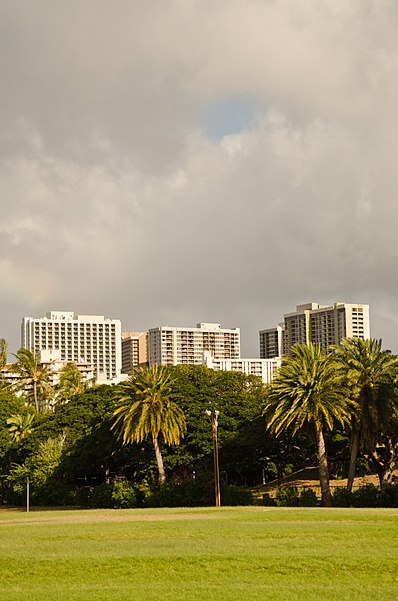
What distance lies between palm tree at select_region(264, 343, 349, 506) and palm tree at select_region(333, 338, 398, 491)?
4.11ft

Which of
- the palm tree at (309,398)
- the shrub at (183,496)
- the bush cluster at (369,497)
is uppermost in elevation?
the palm tree at (309,398)

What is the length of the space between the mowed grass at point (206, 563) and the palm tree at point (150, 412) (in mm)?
34770

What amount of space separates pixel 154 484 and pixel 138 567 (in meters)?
52.2

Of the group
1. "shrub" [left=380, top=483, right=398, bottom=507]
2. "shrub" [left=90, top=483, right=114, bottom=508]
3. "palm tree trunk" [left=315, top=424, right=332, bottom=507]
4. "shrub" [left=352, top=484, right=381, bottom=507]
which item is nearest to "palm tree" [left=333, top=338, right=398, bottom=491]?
"palm tree trunk" [left=315, top=424, right=332, bottom=507]

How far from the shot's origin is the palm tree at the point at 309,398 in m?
67.2

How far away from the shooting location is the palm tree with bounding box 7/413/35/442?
99.1 meters

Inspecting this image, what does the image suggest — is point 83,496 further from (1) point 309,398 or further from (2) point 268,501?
A: (1) point 309,398

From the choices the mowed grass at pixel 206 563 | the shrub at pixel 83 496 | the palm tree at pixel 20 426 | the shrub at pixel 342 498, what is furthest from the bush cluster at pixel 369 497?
the palm tree at pixel 20 426

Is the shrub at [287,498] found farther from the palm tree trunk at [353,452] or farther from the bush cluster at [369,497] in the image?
the palm tree trunk at [353,452]

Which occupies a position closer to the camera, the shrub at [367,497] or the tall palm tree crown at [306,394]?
the shrub at [367,497]

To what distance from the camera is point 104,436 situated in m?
85.6

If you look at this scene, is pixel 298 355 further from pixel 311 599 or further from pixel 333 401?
pixel 311 599

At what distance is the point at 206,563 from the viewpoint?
28.3m

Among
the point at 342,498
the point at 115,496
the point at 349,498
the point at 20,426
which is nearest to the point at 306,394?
the point at 342,498
